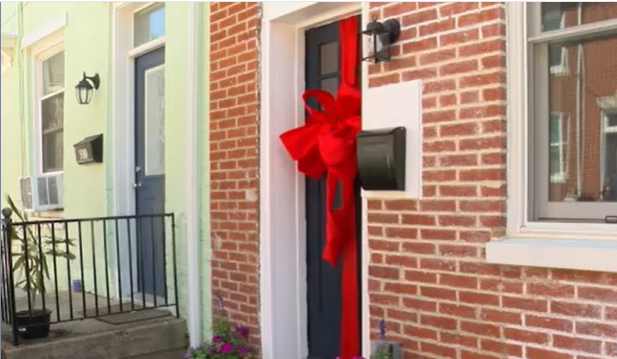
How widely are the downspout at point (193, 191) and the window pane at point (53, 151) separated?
3000mm

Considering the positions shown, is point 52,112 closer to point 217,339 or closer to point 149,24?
point 149,24

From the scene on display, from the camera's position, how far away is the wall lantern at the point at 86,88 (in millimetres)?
5852

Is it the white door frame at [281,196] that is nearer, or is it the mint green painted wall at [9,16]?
the white door frame at [281,196]

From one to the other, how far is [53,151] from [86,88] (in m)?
1.72

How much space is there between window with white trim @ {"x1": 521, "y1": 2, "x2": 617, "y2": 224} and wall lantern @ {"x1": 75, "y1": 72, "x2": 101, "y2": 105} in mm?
4118

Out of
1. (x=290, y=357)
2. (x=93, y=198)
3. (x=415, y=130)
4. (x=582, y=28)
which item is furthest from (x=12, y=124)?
(x=582, y=28)

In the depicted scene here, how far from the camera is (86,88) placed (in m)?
5.91

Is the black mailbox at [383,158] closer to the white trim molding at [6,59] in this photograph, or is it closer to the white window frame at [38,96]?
the white window frame at [38,96]

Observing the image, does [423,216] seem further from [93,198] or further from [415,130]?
[93,198]

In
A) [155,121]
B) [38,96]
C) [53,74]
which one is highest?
[53,74]

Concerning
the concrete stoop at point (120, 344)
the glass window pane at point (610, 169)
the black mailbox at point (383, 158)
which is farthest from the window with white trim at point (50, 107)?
the glass window pane at point (610, 169)

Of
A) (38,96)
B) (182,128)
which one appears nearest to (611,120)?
(182,128)

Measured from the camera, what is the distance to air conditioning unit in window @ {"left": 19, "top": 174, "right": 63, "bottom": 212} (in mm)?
6707

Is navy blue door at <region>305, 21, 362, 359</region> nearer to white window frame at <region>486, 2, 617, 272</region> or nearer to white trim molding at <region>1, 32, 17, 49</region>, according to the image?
white window frame at <region>486, 2, 617, 272</region>
